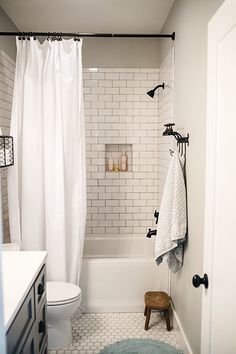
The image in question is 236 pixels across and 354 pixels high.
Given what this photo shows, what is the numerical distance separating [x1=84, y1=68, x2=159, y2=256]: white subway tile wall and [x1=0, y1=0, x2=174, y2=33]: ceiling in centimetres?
50

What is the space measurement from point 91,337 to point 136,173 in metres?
1.85

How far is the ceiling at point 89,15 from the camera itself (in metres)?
2.65

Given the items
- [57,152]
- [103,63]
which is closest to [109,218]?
[57,152]

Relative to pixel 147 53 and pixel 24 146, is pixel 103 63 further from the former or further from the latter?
pixel 24 146

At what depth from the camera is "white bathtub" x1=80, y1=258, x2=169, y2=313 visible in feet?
9.28

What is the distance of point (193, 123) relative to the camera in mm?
2023

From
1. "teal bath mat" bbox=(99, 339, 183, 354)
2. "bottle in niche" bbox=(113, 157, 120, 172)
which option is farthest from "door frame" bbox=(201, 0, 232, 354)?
"bottle in niche" bbox=(113, 157, 120, 172)

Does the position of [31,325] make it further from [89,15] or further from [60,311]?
[89,15]

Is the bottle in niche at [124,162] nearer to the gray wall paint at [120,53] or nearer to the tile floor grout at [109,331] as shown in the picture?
the gray wall paint at [120,53]

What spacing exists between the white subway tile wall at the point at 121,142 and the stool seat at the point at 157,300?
0.88 m

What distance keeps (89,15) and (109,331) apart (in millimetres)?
2880

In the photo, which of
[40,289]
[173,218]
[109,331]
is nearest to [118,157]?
[173,218]

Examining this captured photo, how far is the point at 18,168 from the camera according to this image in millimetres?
2650

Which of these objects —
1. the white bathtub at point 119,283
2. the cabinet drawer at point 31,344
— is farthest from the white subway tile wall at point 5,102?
the cabinet drawer at point 31,344
